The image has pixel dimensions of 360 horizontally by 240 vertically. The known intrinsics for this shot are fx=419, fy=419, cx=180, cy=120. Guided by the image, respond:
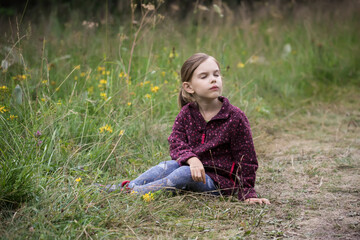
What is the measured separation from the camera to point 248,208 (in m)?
2.19

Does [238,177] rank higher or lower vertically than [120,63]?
lower

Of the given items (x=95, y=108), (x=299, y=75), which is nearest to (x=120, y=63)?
(x=95, y=108)

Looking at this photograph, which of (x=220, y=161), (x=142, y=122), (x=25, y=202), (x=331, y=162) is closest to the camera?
(x=25, y=202)

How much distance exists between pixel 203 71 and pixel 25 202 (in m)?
1.16

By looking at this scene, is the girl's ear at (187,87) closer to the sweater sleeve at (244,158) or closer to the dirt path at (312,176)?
the sweater sleeve at (244,158)

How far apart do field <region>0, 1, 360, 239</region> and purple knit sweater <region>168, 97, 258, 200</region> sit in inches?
4.7

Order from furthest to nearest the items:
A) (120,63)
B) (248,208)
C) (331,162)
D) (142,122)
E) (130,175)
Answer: (120,63), (142,122), (331,162), (130,175), (248,208)

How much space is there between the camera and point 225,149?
2.38 m

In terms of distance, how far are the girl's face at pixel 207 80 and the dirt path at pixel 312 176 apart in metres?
0.69

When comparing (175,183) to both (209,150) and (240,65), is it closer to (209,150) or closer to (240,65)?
(209,150)

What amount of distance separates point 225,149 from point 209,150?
10 centimetres

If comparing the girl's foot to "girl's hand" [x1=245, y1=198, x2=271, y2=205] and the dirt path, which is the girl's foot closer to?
"girl's hand" [x1=245, y1=198, x2=271, y2=205]

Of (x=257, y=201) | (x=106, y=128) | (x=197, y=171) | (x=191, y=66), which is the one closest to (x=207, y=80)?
(x=191, y=66)

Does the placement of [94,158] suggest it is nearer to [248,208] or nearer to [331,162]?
[248,208]
